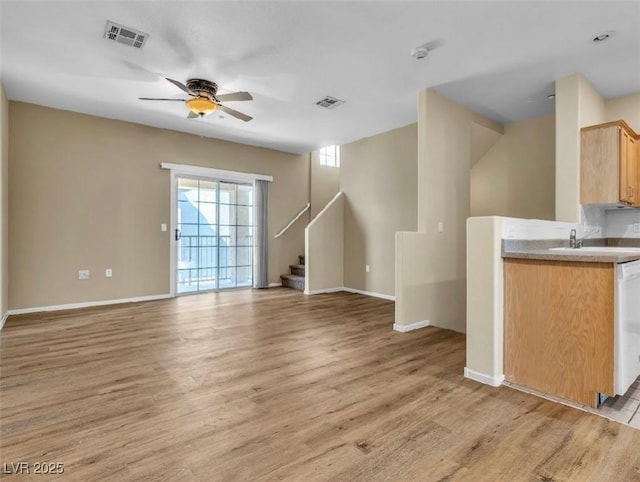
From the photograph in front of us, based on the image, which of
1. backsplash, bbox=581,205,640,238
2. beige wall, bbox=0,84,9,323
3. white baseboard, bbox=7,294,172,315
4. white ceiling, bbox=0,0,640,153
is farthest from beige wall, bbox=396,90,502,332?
beige wall, bbox=0,84,9,323

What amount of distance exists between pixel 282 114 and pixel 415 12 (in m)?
2.64

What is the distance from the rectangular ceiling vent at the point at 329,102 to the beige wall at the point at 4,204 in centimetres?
378

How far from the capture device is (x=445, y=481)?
4.89ft

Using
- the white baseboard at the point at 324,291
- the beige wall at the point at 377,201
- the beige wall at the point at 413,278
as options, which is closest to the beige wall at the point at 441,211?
the beige wall at the point at 413,278

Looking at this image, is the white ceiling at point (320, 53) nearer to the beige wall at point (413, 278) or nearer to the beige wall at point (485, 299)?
the beige wall at point (485, 299)

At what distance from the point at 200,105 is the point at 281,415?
3331 mm

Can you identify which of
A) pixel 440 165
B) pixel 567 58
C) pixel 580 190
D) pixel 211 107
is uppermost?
pixel 567 58

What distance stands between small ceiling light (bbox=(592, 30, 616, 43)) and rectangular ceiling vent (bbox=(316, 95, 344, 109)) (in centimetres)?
261

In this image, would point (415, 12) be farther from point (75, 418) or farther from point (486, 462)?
point (75, 418)

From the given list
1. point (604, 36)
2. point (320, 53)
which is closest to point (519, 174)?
point (604, 36)

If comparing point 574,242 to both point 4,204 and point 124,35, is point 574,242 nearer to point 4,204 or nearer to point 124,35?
point 124,35

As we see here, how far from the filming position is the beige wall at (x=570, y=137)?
348 centimetres

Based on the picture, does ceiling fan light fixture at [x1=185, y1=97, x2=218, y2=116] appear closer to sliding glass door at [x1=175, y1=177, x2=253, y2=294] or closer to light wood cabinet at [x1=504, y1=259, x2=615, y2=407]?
sliding glass door at [x1=175, y1=177, x2=253, y2=294]

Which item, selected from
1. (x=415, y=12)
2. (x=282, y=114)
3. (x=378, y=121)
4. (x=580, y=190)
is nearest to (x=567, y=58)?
(x=580, y=190)
